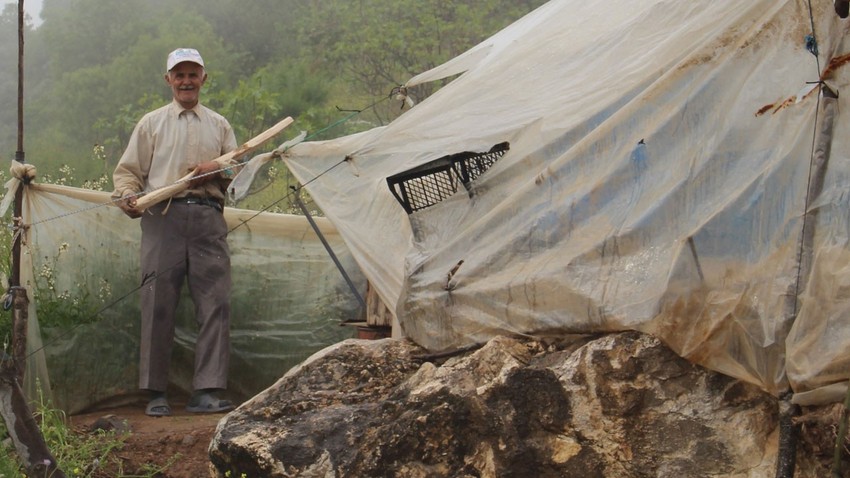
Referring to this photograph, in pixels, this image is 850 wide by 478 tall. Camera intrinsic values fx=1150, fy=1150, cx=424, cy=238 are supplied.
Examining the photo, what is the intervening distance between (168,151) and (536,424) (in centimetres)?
307

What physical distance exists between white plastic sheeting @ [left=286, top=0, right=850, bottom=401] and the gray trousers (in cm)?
139

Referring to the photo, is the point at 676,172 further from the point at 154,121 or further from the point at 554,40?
the point at 154,121

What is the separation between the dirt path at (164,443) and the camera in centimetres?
520

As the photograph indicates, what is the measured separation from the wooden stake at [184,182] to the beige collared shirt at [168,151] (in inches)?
6.3

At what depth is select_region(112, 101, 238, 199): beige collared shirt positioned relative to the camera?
6105mm

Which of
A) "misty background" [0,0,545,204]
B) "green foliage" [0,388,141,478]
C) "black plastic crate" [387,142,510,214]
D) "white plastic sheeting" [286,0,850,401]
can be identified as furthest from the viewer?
"misty background" [0,0,545,204]

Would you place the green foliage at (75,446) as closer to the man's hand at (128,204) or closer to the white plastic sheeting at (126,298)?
the white plastic sheeting at (126,298)

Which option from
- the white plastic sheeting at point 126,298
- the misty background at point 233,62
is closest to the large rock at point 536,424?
the white plastic sheeting at point 126,298

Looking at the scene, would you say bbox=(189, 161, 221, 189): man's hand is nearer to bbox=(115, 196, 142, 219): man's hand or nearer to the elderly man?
the elderly man

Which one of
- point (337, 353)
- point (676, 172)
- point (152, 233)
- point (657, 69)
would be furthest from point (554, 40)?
point (152, 233)

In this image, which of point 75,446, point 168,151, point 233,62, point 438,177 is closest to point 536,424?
point 438,177

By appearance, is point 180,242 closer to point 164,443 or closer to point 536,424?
point 164,443

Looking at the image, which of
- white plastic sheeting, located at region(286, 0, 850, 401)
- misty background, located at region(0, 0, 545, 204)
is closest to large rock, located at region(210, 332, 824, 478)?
white plastic sheeting, located at region(286, 0, 850, 401)

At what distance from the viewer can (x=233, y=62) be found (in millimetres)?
22672
